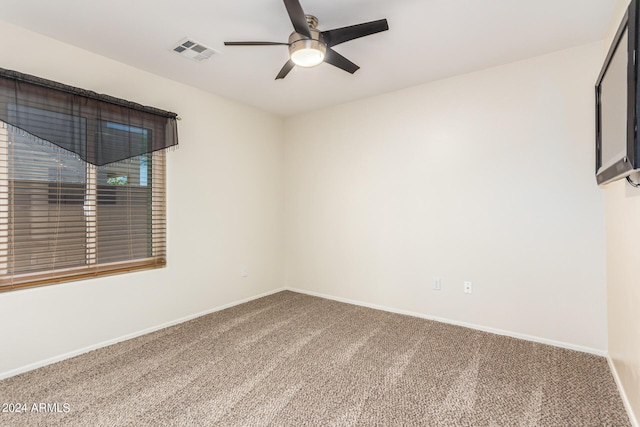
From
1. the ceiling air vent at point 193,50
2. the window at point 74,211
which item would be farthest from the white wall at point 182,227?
the ceiling air vent at point 193,50

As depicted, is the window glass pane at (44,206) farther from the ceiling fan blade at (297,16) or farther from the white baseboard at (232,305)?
the ceiling fan blade at (297,16)

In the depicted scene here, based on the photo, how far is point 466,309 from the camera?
3070 millimetres

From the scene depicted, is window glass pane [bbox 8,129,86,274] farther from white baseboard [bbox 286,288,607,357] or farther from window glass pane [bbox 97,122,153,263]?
white baseboard [bbox 286,288,607,357]

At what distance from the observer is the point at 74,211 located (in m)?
2.53

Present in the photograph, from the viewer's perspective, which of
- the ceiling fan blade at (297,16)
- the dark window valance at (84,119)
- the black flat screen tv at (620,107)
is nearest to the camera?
the black flat screen tv at (620,107)

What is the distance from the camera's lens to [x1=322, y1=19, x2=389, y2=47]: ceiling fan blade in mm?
1853

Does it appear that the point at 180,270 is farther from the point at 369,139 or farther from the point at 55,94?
the point at 369,139

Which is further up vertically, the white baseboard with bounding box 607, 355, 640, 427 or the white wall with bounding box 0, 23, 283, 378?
the white wall with bounding box 0, 23, 283, 378

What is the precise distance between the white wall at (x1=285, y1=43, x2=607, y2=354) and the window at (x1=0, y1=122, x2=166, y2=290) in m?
1.99

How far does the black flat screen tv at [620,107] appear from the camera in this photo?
1371mm

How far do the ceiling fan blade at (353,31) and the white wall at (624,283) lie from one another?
1508 mm

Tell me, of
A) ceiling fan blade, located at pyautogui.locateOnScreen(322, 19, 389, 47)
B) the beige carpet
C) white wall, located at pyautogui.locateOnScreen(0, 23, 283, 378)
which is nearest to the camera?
the beige carpet

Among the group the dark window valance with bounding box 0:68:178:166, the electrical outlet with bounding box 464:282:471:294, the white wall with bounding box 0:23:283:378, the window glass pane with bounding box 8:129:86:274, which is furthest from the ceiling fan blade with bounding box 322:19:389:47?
the electrical outlet with bounding box 464:282:471:294

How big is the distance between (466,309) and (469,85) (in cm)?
219
